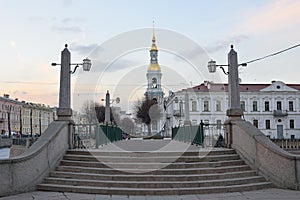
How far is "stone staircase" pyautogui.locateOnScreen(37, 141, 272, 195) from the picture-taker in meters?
10.0

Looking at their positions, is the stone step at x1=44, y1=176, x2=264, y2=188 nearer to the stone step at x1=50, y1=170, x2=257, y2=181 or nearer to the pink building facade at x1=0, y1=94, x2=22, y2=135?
the stone step at x1=50, y1=170, x2=257, y2=181

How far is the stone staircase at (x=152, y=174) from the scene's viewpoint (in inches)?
394

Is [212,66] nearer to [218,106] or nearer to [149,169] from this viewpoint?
[149,169]

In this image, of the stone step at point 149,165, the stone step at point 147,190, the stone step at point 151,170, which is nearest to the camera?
the stone step at point 147,190

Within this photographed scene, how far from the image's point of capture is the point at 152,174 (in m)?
10.7

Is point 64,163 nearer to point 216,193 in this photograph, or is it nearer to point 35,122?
point 216,193

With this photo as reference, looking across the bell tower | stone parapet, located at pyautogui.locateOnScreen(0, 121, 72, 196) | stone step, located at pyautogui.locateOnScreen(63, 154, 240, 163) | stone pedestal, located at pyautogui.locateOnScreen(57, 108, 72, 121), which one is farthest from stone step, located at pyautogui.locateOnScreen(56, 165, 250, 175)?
the bell tower

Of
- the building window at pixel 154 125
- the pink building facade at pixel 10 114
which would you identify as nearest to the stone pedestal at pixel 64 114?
the building window at pixel 154 125

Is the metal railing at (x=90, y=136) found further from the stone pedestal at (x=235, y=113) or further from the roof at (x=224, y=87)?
the roof at (x=224, y=87)

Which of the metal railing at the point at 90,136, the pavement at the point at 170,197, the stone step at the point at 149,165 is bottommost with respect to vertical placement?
the pavement at the point at 170,197

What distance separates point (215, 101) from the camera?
69000 millimetres

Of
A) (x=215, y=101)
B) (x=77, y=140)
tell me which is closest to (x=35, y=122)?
(x=215, y=101)

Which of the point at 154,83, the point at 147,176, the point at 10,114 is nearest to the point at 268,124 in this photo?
the point at 154,83

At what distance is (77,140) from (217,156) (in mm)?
6185
